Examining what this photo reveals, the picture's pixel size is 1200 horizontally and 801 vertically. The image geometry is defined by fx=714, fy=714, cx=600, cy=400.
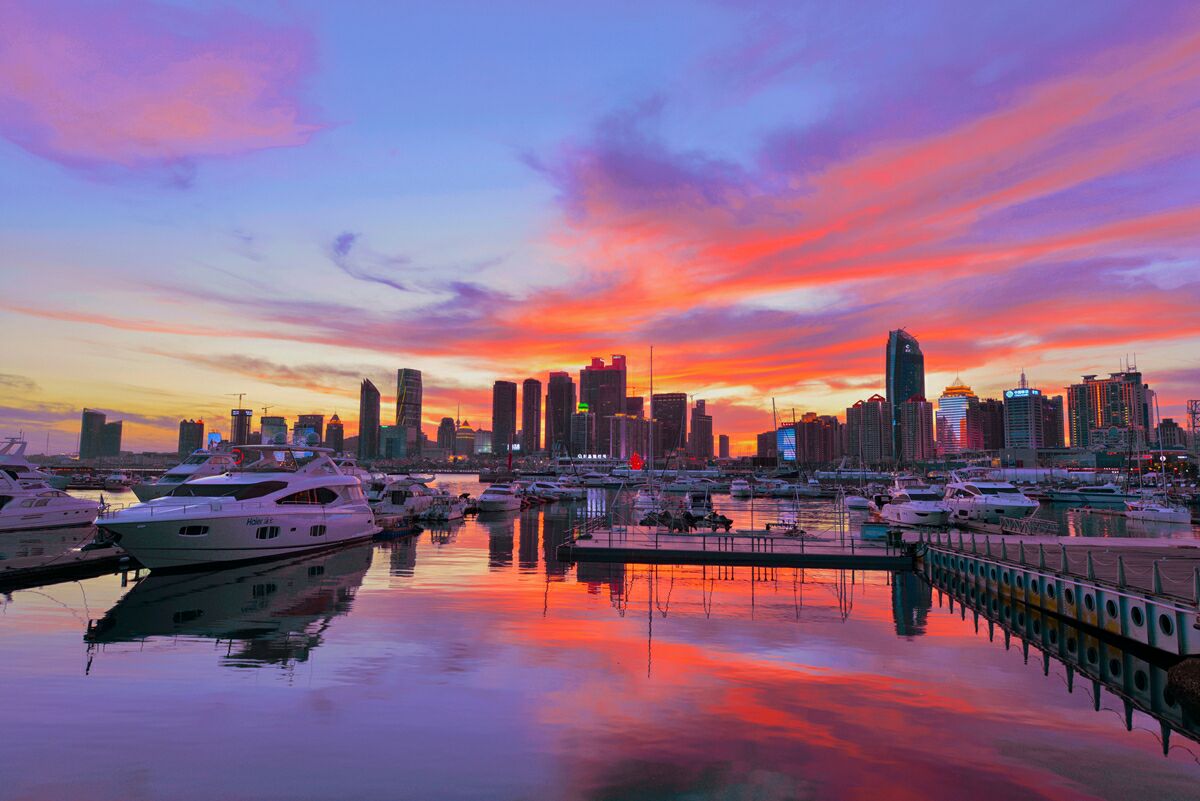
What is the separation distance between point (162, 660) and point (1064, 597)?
29.3 metres

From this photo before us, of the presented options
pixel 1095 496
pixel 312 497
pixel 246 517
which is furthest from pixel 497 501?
pixel 1095 496

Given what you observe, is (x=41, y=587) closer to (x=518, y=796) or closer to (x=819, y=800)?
(x=518, y=796)

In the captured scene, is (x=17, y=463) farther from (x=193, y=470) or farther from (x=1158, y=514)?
(x=1158, y=514)

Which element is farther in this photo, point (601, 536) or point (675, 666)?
point (601, 536)

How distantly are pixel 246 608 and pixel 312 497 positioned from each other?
16.7m

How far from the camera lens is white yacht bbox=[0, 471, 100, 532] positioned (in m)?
49.0

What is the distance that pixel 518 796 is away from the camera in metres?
11.2

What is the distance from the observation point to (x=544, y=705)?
15570 millimetres

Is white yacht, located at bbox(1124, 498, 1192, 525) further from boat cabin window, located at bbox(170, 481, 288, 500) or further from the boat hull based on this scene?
boat cabin window, located at bbox(170, 481, 288, 500)

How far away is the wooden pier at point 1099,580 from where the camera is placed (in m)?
20.0

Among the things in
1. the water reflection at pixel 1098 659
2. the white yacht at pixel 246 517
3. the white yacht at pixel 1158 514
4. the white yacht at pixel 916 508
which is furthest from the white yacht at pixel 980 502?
the white yacht at pixel 246 517

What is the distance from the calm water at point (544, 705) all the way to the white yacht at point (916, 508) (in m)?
33.7

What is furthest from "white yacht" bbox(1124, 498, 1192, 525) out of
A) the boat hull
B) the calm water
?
the boat hull

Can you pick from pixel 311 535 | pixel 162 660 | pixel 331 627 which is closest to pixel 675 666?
pixel 331 627
